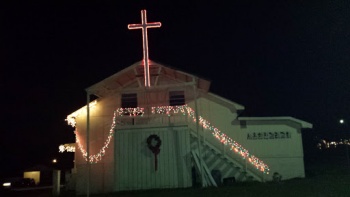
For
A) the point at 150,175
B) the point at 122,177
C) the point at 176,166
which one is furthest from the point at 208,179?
the point at 122,177

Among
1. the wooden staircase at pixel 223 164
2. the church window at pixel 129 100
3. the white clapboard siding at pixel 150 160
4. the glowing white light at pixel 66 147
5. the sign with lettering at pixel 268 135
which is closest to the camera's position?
the white clapboard siding at pixel 150 160

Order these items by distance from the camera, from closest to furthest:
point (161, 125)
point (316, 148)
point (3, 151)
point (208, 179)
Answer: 1. point (208, 179)
2. point (161, 125)
3. point (316, 148)
4. point (3, 151)

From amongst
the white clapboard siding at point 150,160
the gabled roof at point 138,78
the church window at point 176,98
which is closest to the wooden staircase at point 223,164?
the white clapboard siding at point 150,160

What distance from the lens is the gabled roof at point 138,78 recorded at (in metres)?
19.1

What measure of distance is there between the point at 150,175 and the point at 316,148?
1743 inches

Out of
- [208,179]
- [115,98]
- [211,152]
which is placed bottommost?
[208,179]

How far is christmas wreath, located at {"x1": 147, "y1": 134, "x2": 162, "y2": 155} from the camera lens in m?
18.0

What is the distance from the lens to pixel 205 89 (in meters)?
21.4

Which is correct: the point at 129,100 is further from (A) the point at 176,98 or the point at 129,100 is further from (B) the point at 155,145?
(B) the point at 155,145

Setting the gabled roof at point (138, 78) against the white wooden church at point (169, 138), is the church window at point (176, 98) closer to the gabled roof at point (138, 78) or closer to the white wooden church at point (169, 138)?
the white wooden church at point (169, 138)

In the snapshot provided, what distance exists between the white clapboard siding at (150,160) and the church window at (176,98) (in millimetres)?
3395

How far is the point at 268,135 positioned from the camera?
845 inches

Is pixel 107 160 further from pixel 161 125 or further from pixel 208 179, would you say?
pixel 208 179

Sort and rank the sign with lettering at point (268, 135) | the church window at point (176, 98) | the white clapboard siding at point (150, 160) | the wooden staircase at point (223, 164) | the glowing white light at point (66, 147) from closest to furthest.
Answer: the white clapboard siding at point (150, 160)
the wooden staircase at point (223, 164)
the sign with lettering at point (268, 135)
the church window at point (176, 98)
the glowing white light at point (66, 147)
